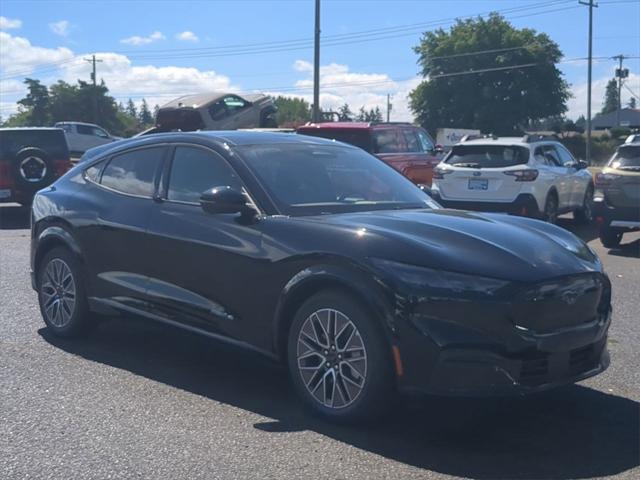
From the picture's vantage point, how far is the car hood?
190 inches

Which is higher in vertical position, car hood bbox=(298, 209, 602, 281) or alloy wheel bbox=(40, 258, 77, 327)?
car hood bbox=(298, 209, 602, 281)

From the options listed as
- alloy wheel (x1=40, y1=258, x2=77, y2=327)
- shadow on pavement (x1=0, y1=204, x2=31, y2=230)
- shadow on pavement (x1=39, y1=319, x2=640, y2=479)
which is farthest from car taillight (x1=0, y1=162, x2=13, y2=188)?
shadow on pavement (x1=39, y1=319, x2=640, y2=479)

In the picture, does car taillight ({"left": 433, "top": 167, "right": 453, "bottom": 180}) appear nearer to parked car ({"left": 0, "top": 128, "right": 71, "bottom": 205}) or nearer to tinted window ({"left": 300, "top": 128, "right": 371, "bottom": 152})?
tinted window ({"left": 300, "top": 128, "right": 371, "bottom": 152})

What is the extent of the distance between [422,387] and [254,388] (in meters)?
1.52

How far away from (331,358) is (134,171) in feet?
8.14

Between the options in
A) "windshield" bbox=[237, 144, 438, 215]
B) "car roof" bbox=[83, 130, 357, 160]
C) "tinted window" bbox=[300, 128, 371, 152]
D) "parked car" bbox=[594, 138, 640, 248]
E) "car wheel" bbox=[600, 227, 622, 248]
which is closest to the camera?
"windshield" bbox=[237, 144, 438, 215]

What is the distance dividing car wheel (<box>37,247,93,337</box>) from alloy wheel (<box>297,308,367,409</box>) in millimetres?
2434

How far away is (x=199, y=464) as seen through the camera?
178 inches

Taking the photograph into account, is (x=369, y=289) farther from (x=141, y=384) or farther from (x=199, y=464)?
(x=141, y=384)

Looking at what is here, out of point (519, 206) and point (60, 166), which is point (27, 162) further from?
point (519, 206)

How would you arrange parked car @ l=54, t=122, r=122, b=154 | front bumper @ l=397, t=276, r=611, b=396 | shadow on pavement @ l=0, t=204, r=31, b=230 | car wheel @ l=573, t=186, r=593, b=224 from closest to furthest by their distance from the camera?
1. front bumper @ l=397, t=276, r=611, b=396
2. car wheel @ l=573, t=186, r=593, b=224
3. shadow on pavement @ l=0, t=204, r=31, b=230
4. parked car @ l=54, t=122, r=122, b=154

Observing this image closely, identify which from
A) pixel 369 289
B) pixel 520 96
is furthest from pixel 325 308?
pixel 520 96

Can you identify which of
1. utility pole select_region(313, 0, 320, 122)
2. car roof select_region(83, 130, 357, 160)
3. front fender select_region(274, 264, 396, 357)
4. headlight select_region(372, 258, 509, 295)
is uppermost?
utility pole select_region(313, 0, 320, 122)

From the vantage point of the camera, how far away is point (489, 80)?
77.8 m
